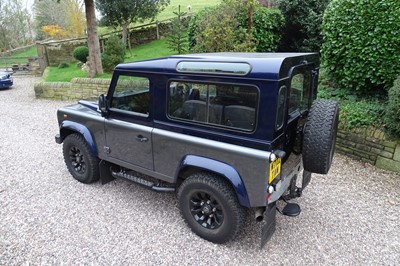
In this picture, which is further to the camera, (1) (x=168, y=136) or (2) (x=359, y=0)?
(2) (x=359, y=0)

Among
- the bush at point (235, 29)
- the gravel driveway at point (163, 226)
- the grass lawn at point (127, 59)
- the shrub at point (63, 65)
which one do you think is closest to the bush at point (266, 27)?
the bush at point (235, 29)

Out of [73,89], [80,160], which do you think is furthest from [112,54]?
[80,160]

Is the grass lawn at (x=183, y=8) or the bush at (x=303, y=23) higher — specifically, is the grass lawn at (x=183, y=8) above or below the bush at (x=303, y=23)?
above

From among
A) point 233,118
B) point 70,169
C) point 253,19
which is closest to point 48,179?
point 70,169

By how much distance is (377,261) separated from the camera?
3.03 m

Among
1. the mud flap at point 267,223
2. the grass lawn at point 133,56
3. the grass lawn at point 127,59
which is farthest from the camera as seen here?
the grass lawn at point 133,56

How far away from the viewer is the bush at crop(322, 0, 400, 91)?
5.17 metres

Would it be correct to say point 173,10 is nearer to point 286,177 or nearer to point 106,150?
point 106,150

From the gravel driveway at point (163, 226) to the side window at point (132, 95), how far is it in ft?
4.63

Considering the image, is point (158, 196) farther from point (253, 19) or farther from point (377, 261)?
point (253, 19)

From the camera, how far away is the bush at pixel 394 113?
4.38m

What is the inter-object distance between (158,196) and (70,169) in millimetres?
1667

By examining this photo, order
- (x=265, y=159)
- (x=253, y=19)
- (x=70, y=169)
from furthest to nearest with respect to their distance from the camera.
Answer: (x=253, y=19) → (x=70, y=169) → (x=265, y=159)

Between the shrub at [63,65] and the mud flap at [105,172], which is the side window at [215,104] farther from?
the shrub at [63,65]
